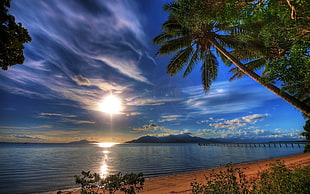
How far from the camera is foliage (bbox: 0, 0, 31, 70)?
10.6 feet

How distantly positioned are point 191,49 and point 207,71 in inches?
108

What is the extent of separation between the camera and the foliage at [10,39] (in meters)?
3.22

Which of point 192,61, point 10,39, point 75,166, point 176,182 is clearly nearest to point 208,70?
point 192,61

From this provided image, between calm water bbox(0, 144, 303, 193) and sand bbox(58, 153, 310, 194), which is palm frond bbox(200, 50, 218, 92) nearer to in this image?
sand bbox(58, 153, 310, 194)

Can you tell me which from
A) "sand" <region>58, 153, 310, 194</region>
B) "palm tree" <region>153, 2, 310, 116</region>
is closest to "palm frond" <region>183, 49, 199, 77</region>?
"palm tree" <region>153, 2, 310, 116</region>

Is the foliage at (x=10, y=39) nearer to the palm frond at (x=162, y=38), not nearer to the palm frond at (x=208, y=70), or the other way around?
the palm frond at (x=162, y=38)

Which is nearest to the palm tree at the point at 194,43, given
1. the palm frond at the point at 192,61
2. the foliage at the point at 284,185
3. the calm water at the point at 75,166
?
the palm frond at the point at 192,61

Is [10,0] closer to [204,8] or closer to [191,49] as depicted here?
[204,8]

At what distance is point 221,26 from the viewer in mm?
9742

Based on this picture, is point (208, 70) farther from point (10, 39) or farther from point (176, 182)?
point (10, 39)

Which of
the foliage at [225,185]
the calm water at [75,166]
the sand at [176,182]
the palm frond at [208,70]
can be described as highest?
the palm frond at [208,70]

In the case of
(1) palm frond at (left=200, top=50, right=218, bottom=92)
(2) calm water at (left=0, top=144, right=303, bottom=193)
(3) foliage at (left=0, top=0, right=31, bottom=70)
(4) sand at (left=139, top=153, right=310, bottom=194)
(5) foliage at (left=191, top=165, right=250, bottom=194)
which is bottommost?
(2) calm water at (left=0, top=144, right=303, bottom=193)

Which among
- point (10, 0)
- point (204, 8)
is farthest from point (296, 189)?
point (10, 0)

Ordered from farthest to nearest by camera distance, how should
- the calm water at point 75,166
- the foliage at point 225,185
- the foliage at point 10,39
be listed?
the calm water at point 75,166
the foliage at point 225,185
the foliage at point 10,39
